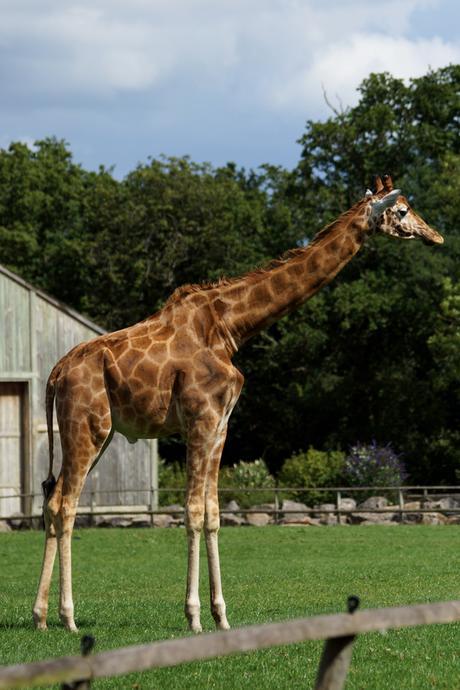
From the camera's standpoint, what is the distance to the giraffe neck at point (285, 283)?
13516mm

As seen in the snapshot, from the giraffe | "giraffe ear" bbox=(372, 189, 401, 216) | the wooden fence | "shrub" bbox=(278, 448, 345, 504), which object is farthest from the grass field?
"shrub" bbox=(278, 448, 345, 504)

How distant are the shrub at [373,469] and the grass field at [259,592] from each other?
6.78 meters

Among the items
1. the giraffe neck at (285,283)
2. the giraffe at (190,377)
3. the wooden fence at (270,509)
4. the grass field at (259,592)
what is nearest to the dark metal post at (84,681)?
the grass field at (259,592)

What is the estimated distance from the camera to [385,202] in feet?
44.6

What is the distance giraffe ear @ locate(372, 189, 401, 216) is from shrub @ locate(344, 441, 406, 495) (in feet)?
87.7

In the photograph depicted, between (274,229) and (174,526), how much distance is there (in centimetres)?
2232

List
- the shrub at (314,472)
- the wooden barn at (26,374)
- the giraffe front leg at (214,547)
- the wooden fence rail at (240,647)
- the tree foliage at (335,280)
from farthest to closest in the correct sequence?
1. the tree foliage at (335,280)
2. the shrub at (314,472)
3. the wooden barn at (26,374)
4. the giraffe front leg at (214,547)
5. the wooden fence rail at (240,647)

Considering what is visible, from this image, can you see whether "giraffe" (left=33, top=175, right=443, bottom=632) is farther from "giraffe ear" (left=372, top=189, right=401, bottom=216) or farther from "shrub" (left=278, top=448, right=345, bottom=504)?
"shrub" (left=278, top=448, right=345, bottom=504)

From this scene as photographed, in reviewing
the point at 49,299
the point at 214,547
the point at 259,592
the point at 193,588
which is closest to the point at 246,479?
the point at 49,299

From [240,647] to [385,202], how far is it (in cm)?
873

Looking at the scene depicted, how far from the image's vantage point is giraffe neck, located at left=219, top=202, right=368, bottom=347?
13516 mm

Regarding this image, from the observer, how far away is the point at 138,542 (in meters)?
29.9

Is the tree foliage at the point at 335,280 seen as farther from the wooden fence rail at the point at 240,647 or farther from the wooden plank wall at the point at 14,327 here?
the wooden fence rail at the point at 240,647

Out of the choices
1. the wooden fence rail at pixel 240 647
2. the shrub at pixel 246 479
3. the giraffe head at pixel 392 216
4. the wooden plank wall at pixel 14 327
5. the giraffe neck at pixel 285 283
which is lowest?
the wooden fence rail at pixel 240 647
